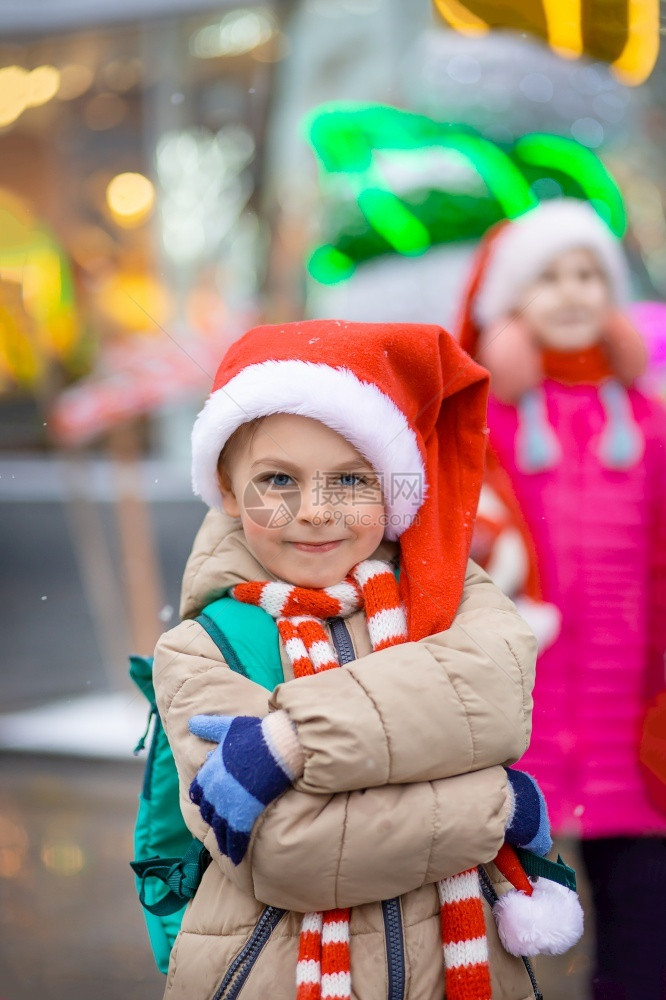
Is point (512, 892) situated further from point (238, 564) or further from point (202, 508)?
point (202, 508)

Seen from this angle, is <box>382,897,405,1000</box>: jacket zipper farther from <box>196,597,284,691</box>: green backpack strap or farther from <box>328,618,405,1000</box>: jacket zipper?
<box>196,597,284,691</box>: green backpack strap

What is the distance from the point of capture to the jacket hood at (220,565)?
3.13 feet

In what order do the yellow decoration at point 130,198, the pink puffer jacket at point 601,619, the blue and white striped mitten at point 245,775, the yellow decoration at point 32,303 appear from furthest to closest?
the yellow decoration at point 130,198
the yellow decoration at point 32,303
the pink puffer jacket at point 601,619
the blue and white striped mitten at point 245,775

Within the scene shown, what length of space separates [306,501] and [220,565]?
141mm

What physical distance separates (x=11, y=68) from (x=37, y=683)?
145 centimetres

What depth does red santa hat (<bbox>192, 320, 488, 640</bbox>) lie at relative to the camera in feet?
2.94

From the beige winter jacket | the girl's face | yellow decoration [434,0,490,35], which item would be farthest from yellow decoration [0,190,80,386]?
the beige winter jacket

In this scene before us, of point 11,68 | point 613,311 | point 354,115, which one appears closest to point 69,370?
point 11,68

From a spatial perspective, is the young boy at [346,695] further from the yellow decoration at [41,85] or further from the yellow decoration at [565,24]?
the yellow decoration at [41,85]

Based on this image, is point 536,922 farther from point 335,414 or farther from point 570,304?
point 570,304

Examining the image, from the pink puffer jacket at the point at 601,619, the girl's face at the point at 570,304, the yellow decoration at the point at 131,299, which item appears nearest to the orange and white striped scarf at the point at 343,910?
the pink puffer jacket at the point at 601,619

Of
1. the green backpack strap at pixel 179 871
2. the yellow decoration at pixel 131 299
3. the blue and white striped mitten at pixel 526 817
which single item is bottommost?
the green backpack strap at pixel 179 871

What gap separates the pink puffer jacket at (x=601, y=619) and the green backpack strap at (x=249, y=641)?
0.56 meters

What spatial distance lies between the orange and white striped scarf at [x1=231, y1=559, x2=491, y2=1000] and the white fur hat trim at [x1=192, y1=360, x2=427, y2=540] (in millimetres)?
82
